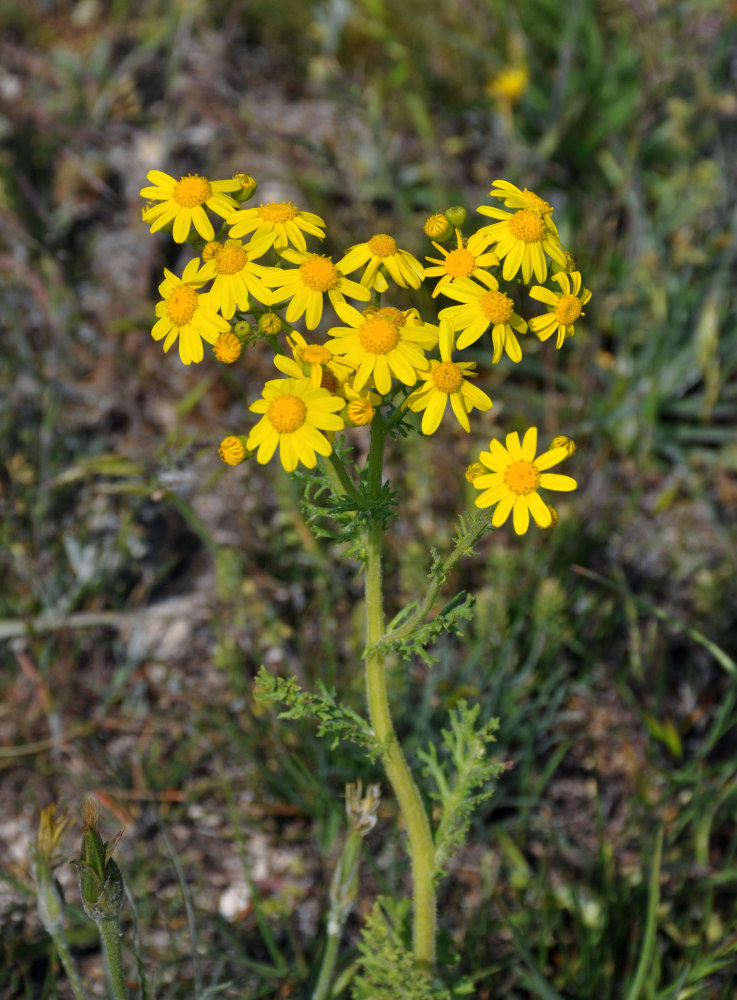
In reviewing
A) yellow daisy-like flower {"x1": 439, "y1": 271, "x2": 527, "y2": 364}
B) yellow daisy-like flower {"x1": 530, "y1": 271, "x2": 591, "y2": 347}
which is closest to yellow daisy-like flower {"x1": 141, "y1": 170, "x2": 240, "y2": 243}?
yellow daisy-like flower {"x1": 439, "y1": 271, "x2": 527, "y2": 364}

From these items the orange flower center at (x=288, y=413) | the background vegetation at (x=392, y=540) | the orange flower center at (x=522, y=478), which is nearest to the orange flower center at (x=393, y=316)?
the orange flower center at (x=288, y=413)

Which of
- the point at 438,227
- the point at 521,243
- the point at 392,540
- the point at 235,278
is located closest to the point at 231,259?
the point at 235,278

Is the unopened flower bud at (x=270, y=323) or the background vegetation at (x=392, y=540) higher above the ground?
the unopened flower bud at (x=270, y=323)

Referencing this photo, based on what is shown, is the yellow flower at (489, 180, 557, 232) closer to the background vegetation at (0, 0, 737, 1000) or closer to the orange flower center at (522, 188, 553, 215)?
the orange flower center at (522, 188, 553, 215)

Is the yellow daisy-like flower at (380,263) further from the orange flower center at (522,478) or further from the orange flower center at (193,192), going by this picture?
the orange flower center at (522,478)

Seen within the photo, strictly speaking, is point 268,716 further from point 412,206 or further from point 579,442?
point 412,206

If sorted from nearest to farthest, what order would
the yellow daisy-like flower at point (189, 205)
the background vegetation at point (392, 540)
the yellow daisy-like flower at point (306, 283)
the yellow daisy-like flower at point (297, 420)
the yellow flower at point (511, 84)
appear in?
the yellow daisy-like flower at point (297, 420)
the yellow daisy-like flower at point (306, 283)
the yellow daisy-like flower at point (189, 205)
the background vegetation at point (392, 540)
the yellow flower at point (511, 84)

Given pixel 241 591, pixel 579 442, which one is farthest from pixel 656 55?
pixel 241 591
